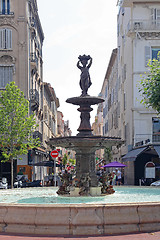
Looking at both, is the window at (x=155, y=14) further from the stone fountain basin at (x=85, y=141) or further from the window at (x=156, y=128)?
the stone fountain basin at (x=85, y=141)

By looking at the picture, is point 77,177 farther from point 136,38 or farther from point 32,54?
point 32,54

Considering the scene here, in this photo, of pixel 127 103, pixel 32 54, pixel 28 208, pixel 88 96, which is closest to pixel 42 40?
pixel 32 54

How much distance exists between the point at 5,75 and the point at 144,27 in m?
12.4

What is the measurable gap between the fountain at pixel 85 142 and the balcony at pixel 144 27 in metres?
21.6

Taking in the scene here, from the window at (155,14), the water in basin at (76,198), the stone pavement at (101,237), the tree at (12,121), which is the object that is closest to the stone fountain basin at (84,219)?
the stone pavement at (101,237)

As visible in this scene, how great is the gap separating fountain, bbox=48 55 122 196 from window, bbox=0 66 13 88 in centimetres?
2322

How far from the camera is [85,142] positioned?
12789 millimetres

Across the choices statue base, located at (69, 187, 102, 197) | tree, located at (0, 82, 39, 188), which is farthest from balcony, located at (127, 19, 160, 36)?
statue base, located at (69, 187, 102, 197)

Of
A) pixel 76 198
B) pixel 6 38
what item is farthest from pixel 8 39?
pixel 76 198

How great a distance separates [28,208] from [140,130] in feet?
85.4

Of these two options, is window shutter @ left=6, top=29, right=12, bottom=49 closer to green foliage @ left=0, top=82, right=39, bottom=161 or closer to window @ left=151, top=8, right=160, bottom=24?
green foliage @ left=0, top=82, right=39, bottom=161

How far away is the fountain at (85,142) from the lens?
41.9ft

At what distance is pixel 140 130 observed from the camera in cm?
3388

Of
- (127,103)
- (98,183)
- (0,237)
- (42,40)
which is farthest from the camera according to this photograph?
(42,40)
